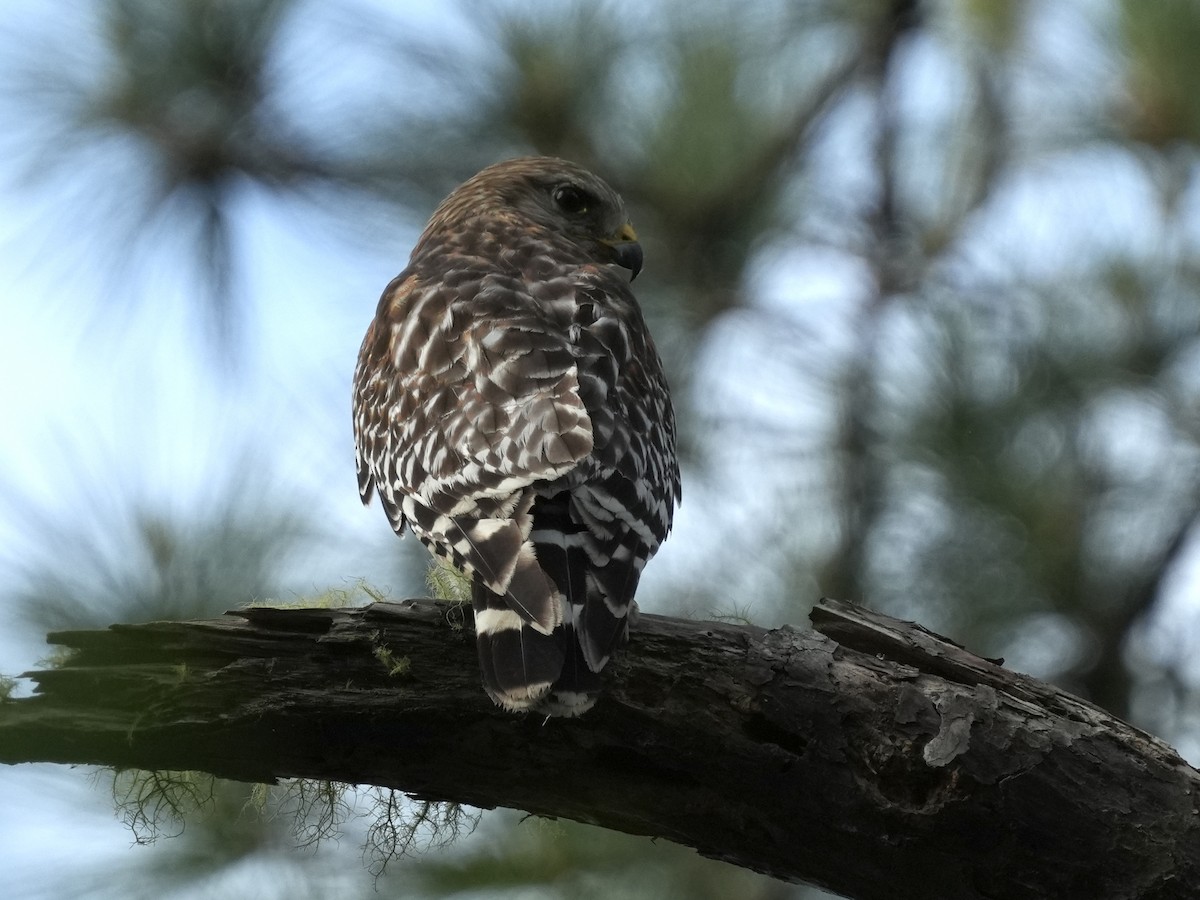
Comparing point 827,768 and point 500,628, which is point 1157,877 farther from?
point 500,628

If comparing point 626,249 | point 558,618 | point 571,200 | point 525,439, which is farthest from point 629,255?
point 558,618

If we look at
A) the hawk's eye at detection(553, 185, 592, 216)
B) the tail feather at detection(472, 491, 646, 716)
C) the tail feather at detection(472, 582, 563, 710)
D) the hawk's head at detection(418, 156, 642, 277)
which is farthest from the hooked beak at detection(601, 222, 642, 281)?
the tail feather at detection(472, 582, 563, 710)

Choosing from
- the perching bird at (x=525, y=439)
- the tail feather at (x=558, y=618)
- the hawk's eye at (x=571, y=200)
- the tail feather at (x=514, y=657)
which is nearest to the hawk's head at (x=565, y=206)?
the hawk's eye at (x=571, y=200)

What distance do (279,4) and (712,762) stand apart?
337 centimetres

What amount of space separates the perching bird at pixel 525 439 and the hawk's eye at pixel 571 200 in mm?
230

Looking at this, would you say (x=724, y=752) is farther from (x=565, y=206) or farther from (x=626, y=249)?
(x=565, y=206)

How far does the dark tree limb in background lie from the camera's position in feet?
9.37

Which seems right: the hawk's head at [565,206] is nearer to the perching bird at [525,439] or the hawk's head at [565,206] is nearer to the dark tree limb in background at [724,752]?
the perching bird at [525,439]

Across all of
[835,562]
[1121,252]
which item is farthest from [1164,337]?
[835,562]

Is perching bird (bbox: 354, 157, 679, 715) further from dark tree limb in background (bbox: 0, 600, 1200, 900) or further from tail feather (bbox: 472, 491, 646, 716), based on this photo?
dark tree limb in background (bbox: 0, 600, 1200, 900)

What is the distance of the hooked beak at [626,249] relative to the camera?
195 inches

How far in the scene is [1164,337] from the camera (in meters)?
5.53

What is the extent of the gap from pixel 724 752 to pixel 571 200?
2621 millimetres

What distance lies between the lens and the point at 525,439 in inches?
129
